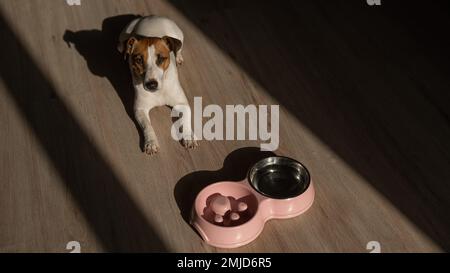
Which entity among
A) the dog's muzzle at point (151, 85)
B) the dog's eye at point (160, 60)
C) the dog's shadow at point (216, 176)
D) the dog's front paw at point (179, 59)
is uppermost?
the dog's eye at point (160, 60)

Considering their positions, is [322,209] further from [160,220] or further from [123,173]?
[123,173]

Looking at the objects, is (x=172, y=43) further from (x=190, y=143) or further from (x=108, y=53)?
(x=108, y=53)

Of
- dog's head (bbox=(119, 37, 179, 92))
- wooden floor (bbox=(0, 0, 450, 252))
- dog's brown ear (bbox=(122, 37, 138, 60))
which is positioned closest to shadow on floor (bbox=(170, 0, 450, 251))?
wooden floor (bbox=(0, 0, 450, 252))

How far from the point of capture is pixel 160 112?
2.27 metres

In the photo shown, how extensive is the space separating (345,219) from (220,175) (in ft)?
1.54

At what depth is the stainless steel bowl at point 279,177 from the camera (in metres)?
1.90

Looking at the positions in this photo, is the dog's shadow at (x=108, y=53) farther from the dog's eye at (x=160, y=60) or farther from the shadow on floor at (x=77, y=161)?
the dog's eye at (x=160, y=60)

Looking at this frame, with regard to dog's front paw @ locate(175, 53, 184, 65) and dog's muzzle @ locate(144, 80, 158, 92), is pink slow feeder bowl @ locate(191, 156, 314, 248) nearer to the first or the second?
dog's muzzle @ locate(144, 80, 158, 92)

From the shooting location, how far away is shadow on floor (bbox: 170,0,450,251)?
6.53 ft

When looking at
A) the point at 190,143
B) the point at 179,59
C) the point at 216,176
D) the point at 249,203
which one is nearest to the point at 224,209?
the point at 249,203

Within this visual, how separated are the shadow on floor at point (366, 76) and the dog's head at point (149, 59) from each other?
39 cm

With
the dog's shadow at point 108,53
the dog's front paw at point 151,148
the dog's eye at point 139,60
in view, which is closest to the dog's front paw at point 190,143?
the dog's front paw at point 151,148

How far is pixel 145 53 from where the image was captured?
2.03 metres

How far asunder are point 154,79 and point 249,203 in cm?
58
